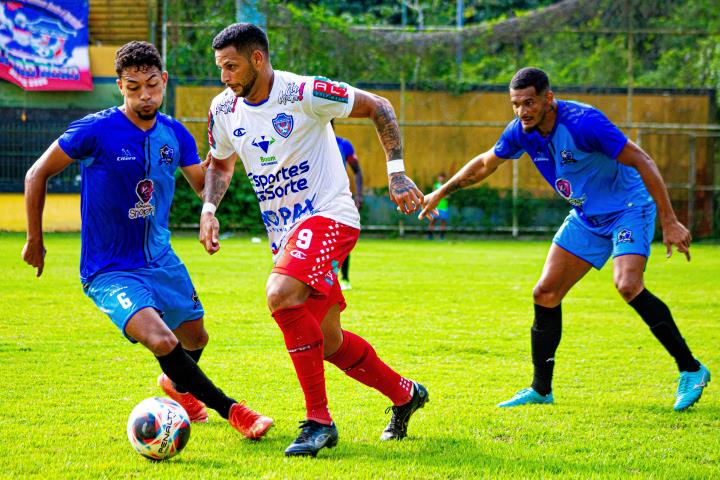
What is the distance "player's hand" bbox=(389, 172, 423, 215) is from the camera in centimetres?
491

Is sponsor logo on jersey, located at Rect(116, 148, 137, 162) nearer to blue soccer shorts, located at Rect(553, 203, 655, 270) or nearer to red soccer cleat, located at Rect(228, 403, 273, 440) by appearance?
red soccer cleat, located at Rect(228, 403, 273, 440)

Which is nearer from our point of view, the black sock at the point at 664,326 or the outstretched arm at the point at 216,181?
the outstretched arm at the point at 216,181

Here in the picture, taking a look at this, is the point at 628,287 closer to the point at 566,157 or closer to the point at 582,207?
the point at 582,207

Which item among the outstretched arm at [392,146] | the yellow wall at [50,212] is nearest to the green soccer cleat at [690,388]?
the outstretched arm at [392,146]

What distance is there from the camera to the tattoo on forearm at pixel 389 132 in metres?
5.10

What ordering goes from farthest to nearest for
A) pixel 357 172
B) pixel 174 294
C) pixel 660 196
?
pixel 357 172, pixel 660 196, pixel 174 294

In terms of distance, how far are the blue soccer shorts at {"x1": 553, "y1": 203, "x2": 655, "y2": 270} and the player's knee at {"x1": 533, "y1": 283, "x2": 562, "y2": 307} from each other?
0.29m

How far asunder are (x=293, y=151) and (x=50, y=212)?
1939 cm

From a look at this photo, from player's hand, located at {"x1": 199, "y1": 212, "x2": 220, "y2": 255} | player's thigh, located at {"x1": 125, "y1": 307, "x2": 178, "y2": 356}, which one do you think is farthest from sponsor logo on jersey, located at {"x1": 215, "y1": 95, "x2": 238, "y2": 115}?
player's thigh, located at {"x1": 125, "y1": 307, "x2": 178, "y2": 356}

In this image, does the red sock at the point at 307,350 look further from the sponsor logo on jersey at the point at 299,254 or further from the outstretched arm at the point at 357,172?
the outstretched arm at the point at 357,172

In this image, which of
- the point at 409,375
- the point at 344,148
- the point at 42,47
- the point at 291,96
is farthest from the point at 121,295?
the point at 42,47

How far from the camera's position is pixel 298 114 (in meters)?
5.09

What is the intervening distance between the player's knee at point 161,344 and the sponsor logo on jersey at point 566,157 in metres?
2.90

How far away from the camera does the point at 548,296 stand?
21.2 feet
